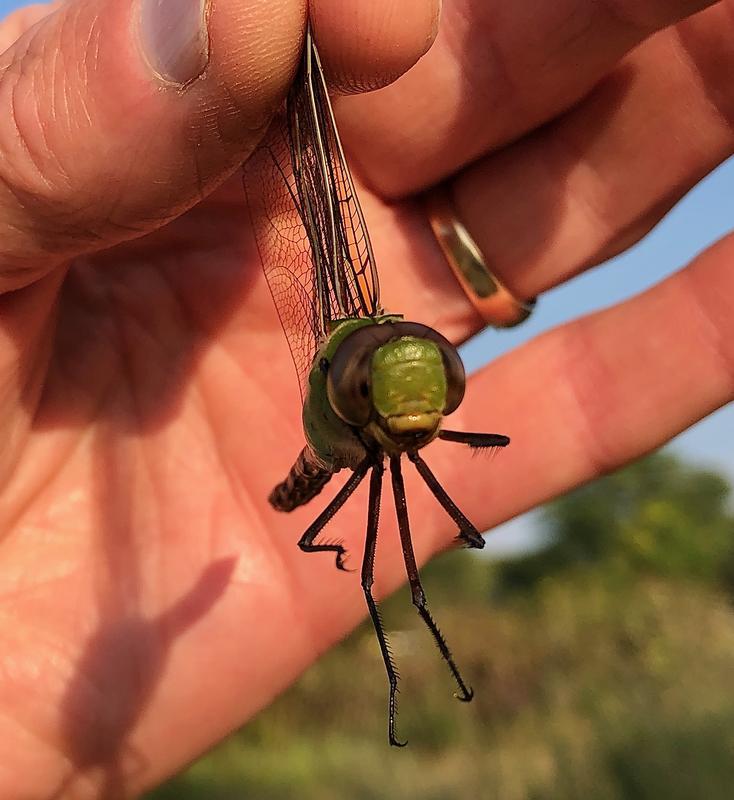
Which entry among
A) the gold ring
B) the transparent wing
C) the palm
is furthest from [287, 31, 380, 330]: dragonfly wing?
the gold ring

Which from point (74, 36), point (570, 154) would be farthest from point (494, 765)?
point (74, 36)

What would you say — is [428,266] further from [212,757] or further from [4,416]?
[212,757]

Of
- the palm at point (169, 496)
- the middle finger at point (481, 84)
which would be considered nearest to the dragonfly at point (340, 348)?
the palm at point (169, 496)

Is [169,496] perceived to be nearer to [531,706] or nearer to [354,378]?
[354,378]

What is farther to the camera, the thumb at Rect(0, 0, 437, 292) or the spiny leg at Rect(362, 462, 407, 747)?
the spiny leg at Rect(362, 462, 407, 747)

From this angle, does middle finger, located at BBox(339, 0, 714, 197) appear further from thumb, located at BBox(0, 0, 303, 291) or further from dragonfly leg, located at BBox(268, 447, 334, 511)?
dragonfly leg, located at BBox(268, 447, 334, 511)

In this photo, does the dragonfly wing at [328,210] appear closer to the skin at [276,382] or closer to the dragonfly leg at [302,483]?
the dragonfly leg at [302,483]

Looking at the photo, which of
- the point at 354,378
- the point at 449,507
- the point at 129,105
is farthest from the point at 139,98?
the point at 449,507
